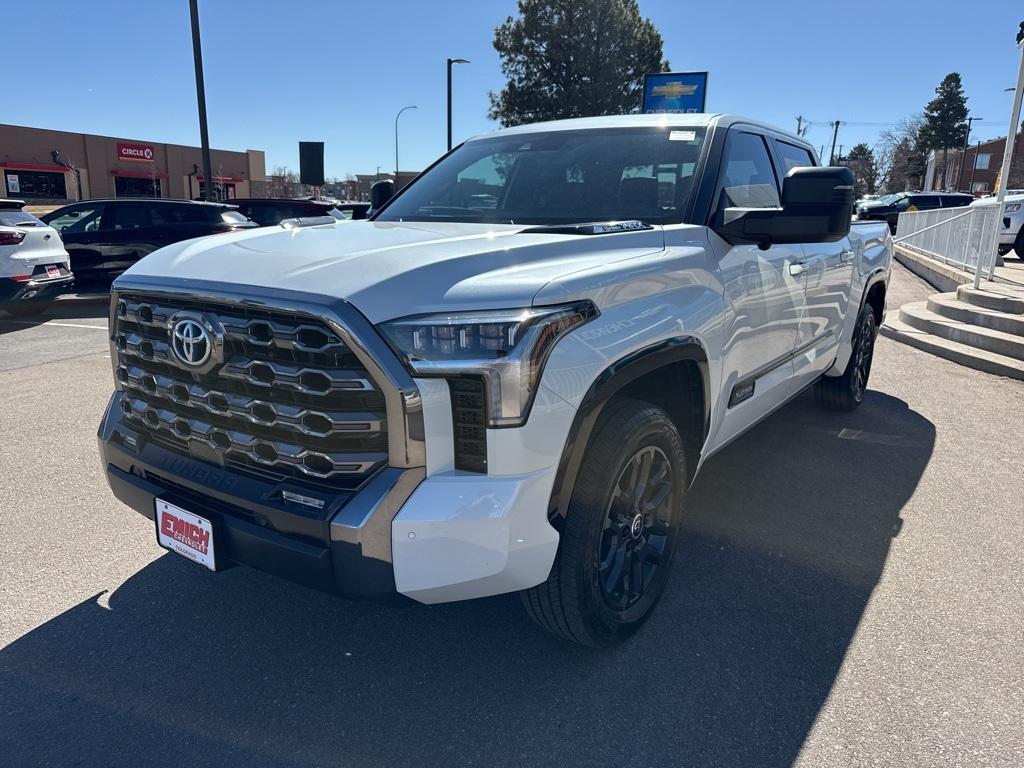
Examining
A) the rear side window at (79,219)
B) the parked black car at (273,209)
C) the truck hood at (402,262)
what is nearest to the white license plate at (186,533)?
the truck hood at (402,262)

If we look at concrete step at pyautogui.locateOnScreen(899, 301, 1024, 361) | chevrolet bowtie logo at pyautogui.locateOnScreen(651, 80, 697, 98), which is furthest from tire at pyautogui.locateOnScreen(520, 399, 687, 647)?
chevrolet bowtie logo at pyautogui.locateOnScreen(651, 80, 697, 98)

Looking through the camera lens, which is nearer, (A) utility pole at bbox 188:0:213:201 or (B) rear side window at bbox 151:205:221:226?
(B) rear side window at bbox 151:205:221:226

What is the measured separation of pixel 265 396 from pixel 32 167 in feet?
168

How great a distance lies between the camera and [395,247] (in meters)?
2.44

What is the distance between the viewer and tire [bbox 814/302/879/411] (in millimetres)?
5539

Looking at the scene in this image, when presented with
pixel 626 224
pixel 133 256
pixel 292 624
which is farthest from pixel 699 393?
pixel 133 256

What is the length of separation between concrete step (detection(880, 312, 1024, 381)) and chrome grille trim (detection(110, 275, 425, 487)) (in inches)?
277

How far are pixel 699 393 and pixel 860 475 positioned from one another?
214 cm

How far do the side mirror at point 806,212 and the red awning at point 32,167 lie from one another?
49.7m

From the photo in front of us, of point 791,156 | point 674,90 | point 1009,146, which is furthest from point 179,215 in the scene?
point 674,90

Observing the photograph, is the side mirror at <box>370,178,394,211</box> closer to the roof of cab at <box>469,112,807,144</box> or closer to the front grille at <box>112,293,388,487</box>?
the roof of cab at <box>469,112,807,144</box>

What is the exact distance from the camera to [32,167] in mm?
43875

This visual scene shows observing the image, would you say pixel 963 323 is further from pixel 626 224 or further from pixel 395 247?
pixel 395 247

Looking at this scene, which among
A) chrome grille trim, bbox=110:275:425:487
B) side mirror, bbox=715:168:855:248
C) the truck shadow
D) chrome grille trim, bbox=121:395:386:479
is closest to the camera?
chrome grille trim, bbox=110:275:425:487
